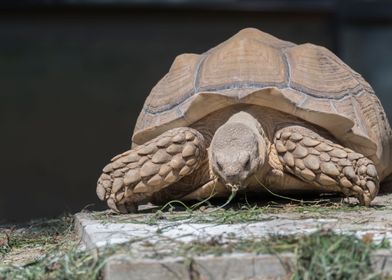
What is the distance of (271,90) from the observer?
4.55 meters

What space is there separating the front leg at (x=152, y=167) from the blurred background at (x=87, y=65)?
15.8 feet

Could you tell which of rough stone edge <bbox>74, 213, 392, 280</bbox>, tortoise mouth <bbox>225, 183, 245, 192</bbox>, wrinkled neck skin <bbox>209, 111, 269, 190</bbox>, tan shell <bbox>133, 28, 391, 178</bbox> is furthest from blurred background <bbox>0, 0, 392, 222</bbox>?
rough stone edge <bbox>74, 213, 392, 280</bbox>

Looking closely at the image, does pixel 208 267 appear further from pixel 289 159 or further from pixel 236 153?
pixel 289 159

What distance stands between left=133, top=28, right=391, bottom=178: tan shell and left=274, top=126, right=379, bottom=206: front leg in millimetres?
181

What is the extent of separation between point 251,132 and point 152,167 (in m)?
0.49

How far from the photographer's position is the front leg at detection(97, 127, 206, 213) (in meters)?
4.49

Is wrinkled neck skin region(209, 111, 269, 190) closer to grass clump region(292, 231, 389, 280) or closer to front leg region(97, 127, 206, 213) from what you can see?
front leg region(97, 127, 206, 213)

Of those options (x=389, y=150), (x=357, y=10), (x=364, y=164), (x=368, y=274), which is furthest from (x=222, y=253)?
(x=357, y=10)

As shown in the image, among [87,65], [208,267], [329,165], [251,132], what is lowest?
[208,267]

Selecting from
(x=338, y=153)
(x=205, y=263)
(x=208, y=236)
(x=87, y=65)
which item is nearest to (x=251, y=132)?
(x=338, y=153)


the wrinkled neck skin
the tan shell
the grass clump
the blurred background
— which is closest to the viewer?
the grass clump

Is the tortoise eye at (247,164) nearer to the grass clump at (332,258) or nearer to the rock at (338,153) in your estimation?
the rock at (338,153)

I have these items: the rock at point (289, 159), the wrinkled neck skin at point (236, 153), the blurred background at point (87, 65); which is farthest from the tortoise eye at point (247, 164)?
the blurred background at point (87, 65)

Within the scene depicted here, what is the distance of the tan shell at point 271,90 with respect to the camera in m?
4.64
